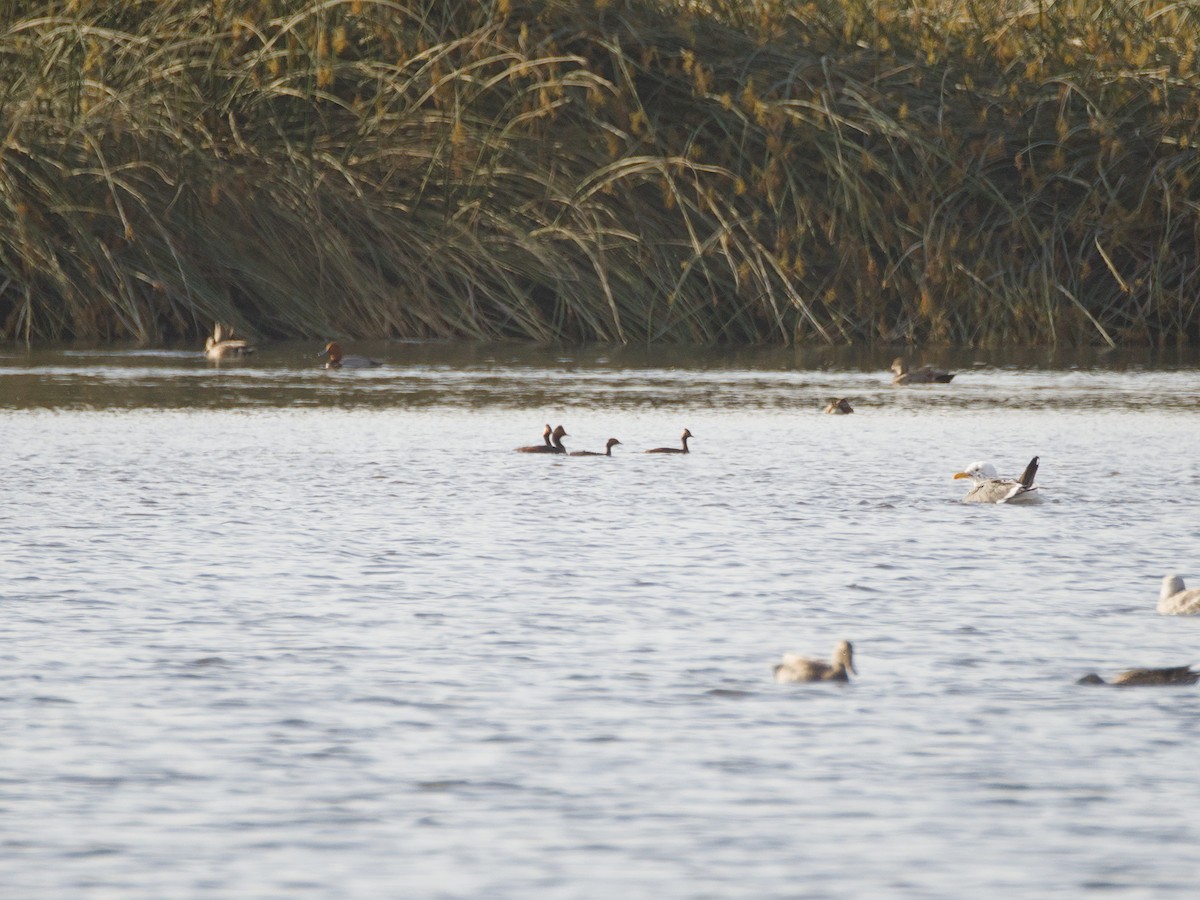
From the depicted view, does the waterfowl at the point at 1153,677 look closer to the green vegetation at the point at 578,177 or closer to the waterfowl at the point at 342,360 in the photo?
the waterfowl at the point at 342,360

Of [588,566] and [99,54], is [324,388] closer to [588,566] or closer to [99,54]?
[99,54]

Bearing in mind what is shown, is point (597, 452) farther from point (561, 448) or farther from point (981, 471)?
point (981, 471)

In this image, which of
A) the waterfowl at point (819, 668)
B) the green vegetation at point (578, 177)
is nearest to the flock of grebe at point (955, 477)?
the waterfowl at point (819, 668)

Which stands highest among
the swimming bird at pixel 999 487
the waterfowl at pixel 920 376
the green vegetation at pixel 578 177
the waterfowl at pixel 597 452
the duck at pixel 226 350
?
the green vegetation at pixel 578 177

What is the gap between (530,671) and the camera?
7953mm

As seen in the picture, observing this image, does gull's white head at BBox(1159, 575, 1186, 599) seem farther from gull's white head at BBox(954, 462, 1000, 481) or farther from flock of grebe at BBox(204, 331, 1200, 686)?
gull's white head at BBox(954, 462, 1000, 481)

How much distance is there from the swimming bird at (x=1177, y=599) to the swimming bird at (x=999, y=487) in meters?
3.48

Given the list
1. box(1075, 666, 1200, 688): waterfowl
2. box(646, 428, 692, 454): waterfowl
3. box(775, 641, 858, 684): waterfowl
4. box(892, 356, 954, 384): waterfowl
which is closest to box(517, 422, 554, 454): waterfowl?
box(646, 428, 692, 454): waterfowl

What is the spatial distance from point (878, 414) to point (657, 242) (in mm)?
8715

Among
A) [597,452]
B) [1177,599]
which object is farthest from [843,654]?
[597,452]

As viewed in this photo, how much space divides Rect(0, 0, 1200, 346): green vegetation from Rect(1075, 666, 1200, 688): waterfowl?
19056 millimetres

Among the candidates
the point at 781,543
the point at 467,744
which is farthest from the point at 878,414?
the point at 467,744

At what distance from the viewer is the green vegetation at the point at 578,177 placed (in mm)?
26969

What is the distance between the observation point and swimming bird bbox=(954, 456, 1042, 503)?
12.8 m
